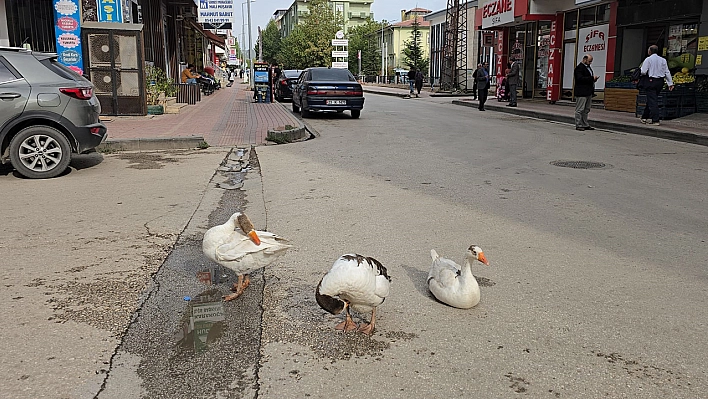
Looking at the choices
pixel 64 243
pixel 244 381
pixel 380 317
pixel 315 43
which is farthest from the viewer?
pixel 315 43

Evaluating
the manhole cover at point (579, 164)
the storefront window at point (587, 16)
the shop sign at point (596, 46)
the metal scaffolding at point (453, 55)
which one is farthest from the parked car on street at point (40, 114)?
the metal scaffolding at point (453, 55)

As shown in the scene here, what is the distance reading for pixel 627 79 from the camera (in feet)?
60.4

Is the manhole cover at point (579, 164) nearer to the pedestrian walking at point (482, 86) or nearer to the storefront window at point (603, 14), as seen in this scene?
the pedestrian walking at point (482, 86)

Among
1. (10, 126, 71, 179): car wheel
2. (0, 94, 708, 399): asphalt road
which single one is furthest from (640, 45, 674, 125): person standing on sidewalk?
(10, 126, 71, 179): car wheel

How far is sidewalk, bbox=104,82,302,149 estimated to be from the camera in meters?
11.7

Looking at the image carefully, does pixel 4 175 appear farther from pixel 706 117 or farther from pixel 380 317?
pixel 706 117

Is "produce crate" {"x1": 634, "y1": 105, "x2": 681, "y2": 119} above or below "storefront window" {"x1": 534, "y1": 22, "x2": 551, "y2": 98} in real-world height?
below

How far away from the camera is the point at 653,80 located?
46.7 ft

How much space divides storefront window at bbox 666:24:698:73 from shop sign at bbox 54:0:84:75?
16.1 m

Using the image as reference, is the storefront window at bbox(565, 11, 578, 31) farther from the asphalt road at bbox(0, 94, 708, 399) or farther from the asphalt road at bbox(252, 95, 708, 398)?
the asphalt road at bbox(0, 94, 708, 399)

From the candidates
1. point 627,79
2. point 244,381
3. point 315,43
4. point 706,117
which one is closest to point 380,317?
point 244,381

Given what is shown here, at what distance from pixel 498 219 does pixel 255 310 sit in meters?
3.20

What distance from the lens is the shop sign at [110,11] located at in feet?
53.1

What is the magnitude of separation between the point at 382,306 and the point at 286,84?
26.2m
